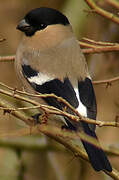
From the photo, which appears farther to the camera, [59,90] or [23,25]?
[23,25]

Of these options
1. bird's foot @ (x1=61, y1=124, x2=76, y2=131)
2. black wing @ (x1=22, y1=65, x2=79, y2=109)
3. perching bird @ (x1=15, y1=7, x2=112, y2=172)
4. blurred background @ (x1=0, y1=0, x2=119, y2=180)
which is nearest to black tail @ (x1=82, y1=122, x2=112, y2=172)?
perching bird @ (x1=15, y1=7, x2=112, y2=172)

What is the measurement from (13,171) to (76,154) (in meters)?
1.16

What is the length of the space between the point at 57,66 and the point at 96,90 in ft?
5.10

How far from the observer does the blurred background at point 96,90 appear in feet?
13.4

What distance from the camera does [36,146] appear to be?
409 cm

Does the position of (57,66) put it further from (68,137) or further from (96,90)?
(96,90)

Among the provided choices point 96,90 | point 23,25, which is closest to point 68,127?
point 23,25

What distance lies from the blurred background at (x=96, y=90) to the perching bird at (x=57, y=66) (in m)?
0.35

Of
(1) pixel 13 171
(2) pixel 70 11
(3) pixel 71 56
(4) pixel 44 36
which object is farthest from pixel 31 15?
(1) pixel 13 171

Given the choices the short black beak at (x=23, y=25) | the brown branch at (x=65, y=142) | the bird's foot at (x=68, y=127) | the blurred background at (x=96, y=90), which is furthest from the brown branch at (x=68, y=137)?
the short black beak at (x=23, y=25)

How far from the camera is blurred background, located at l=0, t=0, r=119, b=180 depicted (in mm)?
4074

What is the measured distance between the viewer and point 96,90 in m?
4.95

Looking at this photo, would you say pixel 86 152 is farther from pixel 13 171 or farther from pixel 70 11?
pixel 70 11

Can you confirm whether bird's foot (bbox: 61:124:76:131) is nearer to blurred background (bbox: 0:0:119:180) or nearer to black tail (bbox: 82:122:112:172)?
black tail (bbox: 82:122:112:172)
